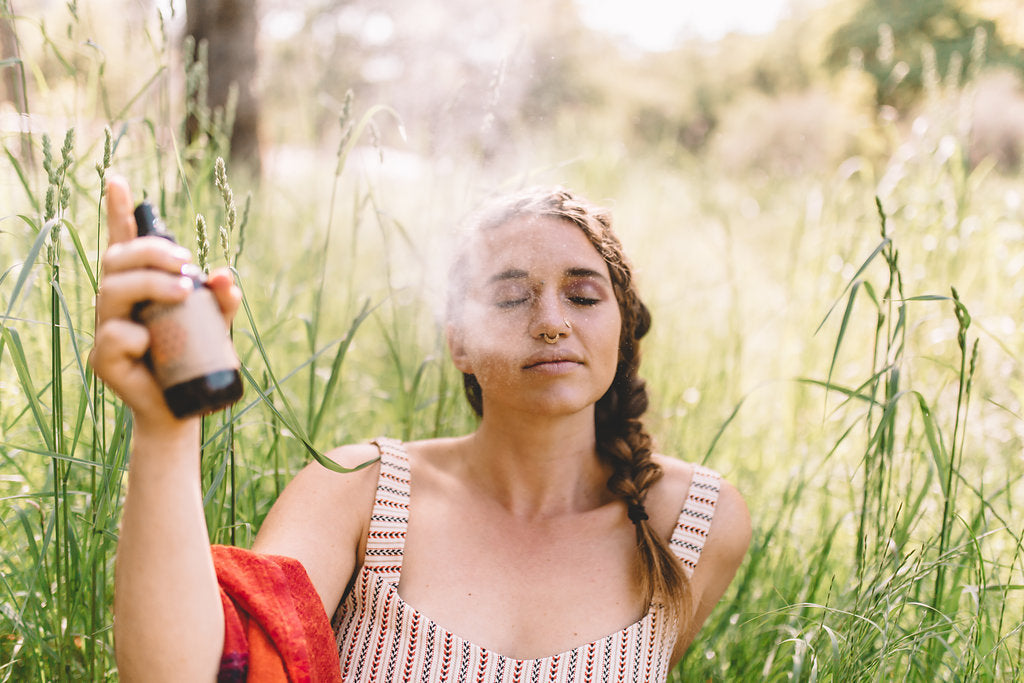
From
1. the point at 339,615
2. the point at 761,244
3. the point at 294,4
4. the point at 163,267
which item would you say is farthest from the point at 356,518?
the point at 294,4

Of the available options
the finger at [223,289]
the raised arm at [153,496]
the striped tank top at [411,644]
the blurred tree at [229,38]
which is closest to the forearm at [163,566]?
the raised arm at [153,496]

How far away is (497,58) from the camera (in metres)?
2.04

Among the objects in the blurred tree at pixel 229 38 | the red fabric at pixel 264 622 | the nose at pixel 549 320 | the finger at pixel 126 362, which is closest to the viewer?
the finger at pixel 126 362

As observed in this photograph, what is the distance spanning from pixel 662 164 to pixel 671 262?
0.89m

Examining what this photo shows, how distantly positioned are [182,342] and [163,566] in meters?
0.30

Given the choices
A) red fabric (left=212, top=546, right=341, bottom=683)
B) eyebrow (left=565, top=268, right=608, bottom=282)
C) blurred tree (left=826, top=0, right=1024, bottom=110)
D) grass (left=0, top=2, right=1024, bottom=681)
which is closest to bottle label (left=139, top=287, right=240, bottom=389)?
grass (left=0, top=2, right=1024, bottom=681)

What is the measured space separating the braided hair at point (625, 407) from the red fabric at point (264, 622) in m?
0.69

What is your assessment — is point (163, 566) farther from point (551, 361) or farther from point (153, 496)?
point (551, 361)

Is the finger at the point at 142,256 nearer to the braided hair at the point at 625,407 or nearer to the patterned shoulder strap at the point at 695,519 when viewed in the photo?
the braided hair at the point at 625,407

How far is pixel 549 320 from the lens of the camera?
155cm

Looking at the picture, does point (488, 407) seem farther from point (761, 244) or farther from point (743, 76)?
point (743, 76)

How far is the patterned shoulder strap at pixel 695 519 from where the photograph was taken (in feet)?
5.71

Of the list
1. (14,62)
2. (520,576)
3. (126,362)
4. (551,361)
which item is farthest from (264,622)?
(14,62)

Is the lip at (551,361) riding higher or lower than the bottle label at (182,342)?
lower
